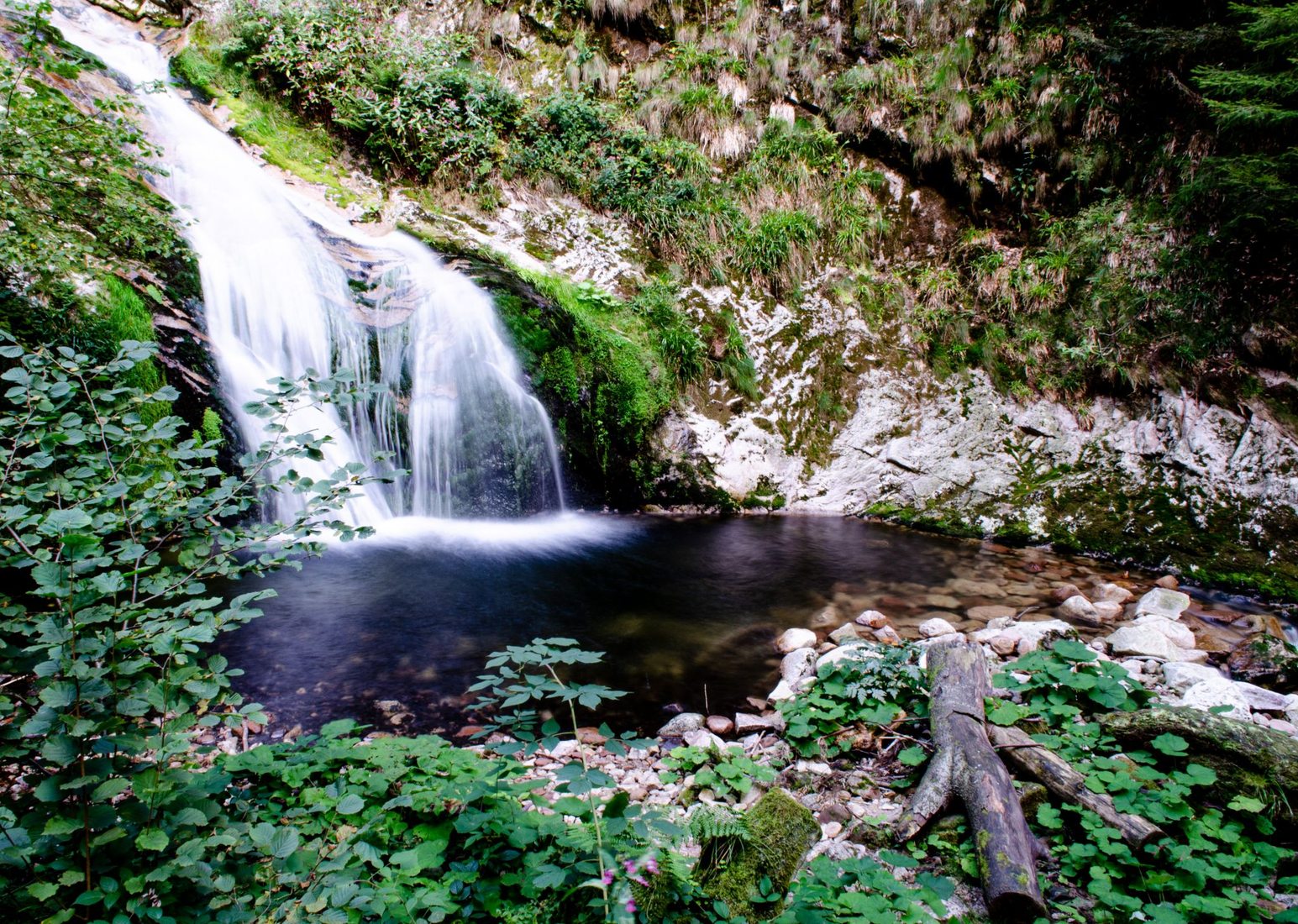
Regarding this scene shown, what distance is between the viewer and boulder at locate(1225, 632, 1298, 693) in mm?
3529

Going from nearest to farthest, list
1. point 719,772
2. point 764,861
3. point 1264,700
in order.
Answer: point 764,861 → point 719,772 → point 1264,700

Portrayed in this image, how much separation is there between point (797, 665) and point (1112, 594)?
3.51 meters

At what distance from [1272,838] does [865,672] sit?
1451mm

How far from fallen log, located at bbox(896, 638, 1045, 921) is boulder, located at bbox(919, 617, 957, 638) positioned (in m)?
1.57

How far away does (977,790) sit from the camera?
218 cm

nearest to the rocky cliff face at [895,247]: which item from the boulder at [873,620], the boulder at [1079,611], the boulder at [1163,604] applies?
the boulder at [1163,604]

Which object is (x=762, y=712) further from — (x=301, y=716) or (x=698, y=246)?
(x=698, y=246)

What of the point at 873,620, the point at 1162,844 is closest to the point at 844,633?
the point at 873,620

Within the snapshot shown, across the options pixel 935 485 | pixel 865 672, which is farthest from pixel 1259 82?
pixel 865 672

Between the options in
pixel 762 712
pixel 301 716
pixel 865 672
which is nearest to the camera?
pixel 865 672

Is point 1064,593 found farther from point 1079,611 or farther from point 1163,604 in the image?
point 1163,604

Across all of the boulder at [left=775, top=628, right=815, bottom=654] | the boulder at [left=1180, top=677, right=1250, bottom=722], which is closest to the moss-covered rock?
the boulder at [left=1180, top=677, right=1250, bottom=722]

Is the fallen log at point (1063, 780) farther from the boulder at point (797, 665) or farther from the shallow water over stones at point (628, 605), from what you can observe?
the shallow water over stones at point (628, 605)

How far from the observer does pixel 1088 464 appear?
24.3 ft
